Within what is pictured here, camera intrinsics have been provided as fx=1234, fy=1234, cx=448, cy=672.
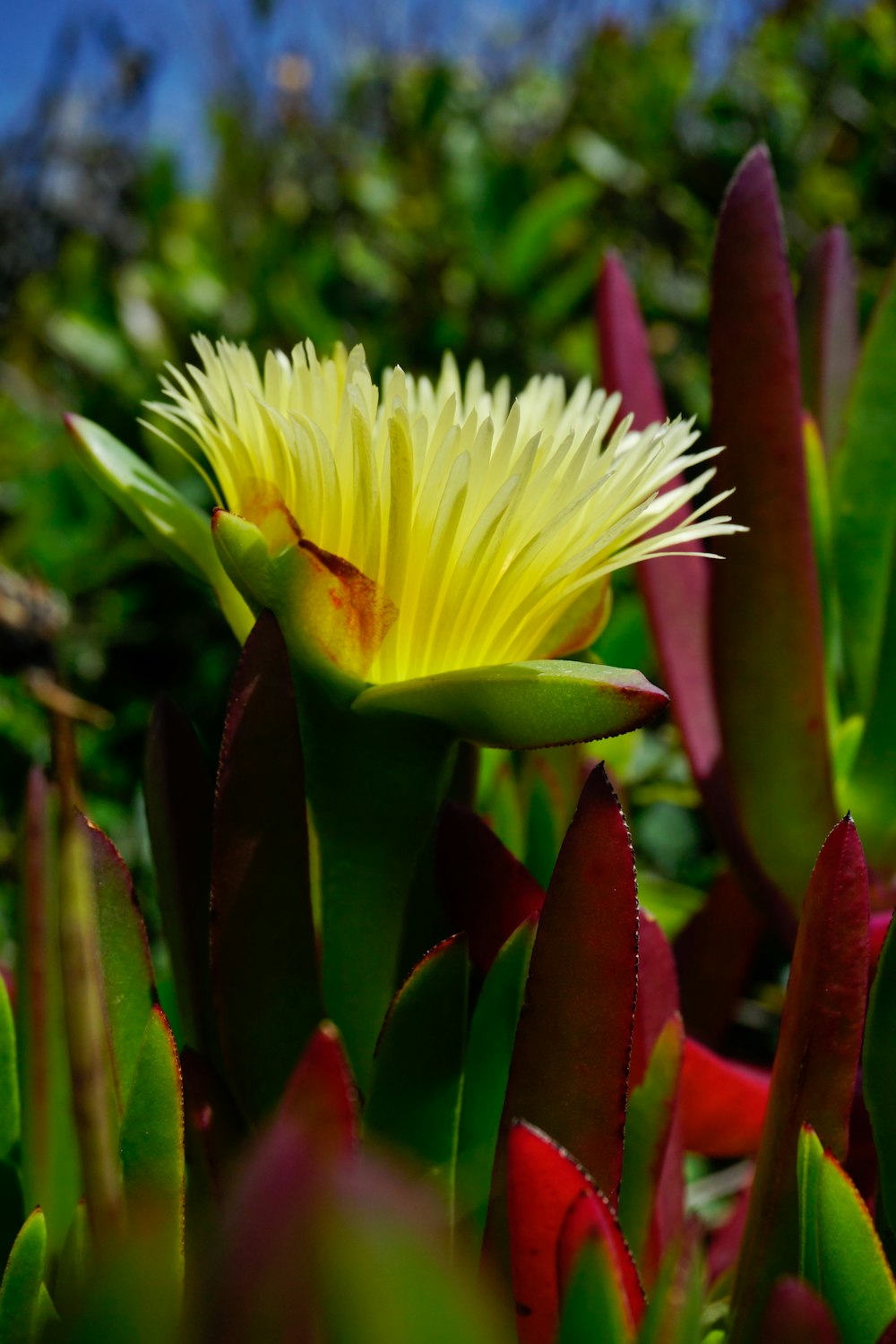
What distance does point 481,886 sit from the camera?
0.39 metres

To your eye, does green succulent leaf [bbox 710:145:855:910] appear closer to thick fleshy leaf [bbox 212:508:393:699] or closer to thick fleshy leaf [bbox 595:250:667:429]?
thick fleshy leaf [bbox 595:250:667:429]

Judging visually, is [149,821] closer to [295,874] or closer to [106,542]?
[295,874]

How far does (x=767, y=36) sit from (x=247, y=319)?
2.52ft

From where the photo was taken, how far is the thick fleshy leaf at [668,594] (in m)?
0.56

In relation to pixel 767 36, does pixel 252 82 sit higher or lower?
higher

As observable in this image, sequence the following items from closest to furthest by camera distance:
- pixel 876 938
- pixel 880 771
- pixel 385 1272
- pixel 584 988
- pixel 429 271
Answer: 1. pixel 385 1272
2. pixel 584 988
3. pixel 876 938
4. pixel 880 771
5. pixel 429 271

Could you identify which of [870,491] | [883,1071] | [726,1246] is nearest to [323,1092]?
[883,1071]

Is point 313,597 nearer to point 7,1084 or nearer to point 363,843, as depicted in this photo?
point 363,843

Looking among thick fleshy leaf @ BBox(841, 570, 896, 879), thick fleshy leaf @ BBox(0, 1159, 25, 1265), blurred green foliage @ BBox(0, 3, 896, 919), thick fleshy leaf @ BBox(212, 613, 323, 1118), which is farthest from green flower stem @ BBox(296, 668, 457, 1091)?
blurred green foliage @ BBox(0, 3, 896, 919)

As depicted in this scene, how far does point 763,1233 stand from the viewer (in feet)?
1.14

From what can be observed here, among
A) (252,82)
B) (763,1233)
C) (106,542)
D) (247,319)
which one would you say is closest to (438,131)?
(247,319)

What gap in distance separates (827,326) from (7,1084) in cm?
48

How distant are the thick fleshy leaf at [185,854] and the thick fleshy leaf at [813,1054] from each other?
18cm

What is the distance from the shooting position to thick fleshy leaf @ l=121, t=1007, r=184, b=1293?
0.32m
